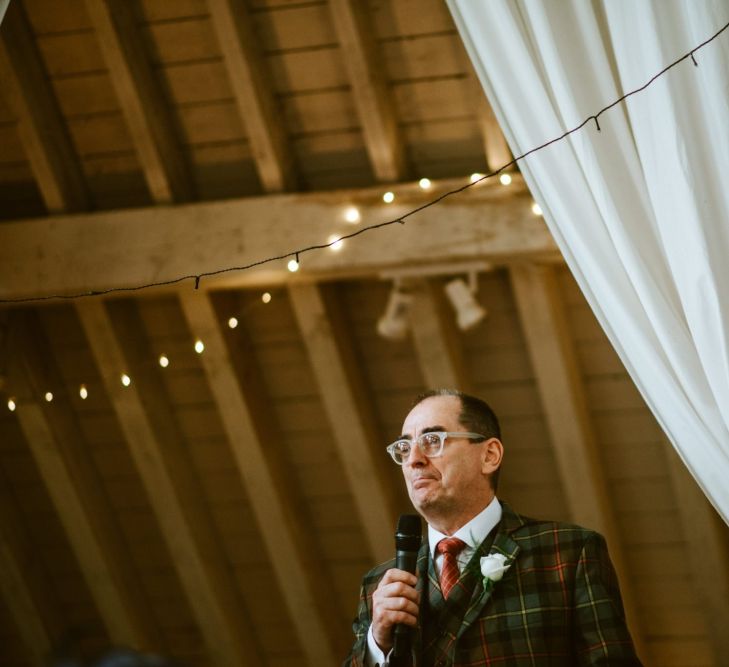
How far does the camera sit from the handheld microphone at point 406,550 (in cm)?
181

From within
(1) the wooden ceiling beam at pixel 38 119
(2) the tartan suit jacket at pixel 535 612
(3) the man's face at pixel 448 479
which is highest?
(1) the wooden ceiling beam at pixel 38 119

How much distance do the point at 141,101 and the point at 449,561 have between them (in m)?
2.22

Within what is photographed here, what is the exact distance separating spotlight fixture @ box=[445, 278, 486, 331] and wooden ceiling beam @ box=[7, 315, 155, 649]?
1809 millimetres

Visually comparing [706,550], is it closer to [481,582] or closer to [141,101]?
[481,582]

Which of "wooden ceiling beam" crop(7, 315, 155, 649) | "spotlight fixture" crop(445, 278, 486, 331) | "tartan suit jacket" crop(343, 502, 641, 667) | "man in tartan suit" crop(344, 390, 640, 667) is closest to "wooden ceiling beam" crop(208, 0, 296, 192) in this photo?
"spotlight fixture" crop(445, 278, 486, 331)

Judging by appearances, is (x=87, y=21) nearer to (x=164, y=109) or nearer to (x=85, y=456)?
(x=164, y=109)

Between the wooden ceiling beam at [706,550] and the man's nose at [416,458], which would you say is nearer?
the man's nose at [416,458]

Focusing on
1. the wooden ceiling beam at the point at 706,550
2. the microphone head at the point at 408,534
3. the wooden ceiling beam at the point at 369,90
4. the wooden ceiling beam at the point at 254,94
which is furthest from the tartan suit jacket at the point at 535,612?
the wooden ceiling beam at the point at 706,550

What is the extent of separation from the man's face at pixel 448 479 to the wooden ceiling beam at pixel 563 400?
1663 millimetres

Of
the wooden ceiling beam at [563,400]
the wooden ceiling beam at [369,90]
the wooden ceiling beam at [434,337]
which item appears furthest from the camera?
the wooden ceiling beam at [434,337]

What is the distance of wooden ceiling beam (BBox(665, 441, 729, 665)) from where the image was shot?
3945mm

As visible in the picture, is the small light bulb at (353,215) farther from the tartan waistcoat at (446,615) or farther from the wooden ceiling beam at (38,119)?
the tartan waistcoat at (446,615)

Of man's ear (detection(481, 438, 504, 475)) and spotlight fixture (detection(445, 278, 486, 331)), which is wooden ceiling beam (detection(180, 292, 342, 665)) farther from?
man's ear (detection(481, 438, 504, 475))

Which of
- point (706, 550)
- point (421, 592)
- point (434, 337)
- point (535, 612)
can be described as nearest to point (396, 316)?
point (434, 337)
